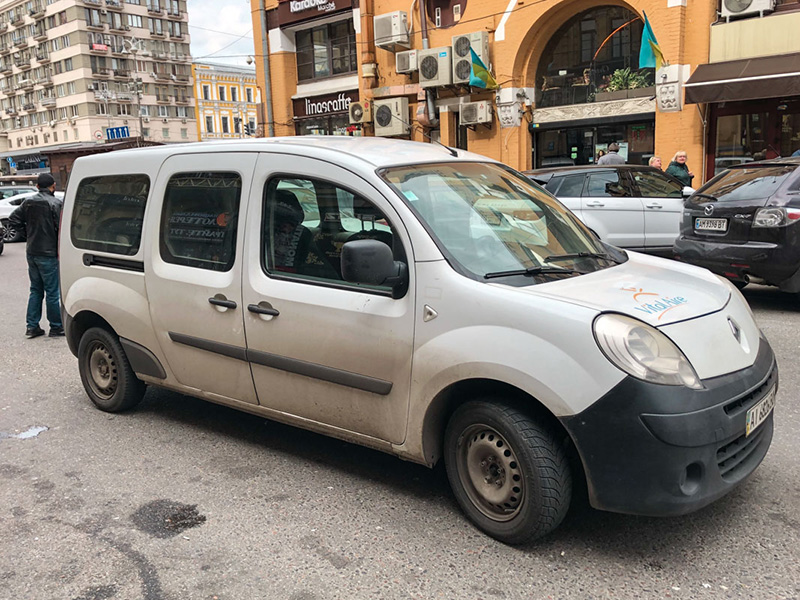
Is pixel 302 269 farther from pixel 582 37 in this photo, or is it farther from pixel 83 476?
pixel 582 37

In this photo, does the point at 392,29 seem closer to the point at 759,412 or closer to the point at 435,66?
the point at 435,66

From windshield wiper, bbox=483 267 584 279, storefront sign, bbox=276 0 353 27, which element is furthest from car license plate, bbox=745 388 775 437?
storefront sign, bbox=276 0 353 27

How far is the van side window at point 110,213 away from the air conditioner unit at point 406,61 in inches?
684

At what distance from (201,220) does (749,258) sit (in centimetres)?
583

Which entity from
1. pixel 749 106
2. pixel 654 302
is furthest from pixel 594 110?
pixel 654 302

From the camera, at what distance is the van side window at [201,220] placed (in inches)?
159

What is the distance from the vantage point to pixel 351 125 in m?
24.4

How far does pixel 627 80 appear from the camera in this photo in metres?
17.7

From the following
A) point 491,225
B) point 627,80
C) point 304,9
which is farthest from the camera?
point 304,9

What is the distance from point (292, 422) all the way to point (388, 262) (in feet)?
4.10

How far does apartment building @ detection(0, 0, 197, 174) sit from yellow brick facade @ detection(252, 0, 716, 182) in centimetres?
6035

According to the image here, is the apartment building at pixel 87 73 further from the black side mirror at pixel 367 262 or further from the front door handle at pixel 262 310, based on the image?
the black side mirror at pixel 367 262

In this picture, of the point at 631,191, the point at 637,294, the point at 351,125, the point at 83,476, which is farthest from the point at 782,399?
the point at 351,125

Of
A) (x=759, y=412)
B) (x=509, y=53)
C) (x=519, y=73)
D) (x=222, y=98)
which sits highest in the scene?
(x=222, y=98)
